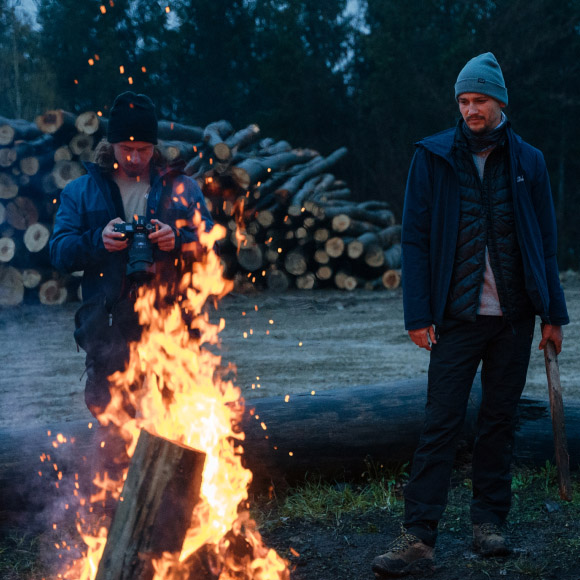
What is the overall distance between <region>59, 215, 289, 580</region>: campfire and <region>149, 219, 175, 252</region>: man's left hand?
22 centimetres

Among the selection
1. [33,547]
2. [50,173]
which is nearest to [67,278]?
[50,173]


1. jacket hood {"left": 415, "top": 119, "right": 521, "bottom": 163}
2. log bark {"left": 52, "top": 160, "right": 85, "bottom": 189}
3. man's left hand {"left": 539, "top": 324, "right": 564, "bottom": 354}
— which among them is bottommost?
man's left hand {"left": 539, "top": 324, "right": 564, "bottom": 354}

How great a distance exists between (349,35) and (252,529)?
2368 centimetres

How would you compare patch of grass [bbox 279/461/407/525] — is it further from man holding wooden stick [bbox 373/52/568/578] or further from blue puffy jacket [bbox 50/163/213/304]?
blue puffy jacket [bbox 50/163/213/304]

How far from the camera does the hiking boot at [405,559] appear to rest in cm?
311

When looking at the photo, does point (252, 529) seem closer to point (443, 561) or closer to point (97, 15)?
point (443, 561)

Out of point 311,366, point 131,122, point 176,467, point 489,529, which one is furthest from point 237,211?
point 176,467

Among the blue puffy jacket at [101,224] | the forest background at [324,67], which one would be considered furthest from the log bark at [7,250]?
the forest background at [324,67]

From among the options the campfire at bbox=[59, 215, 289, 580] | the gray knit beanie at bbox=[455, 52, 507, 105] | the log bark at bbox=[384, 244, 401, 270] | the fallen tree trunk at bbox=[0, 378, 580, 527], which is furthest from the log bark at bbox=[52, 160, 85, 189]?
the gray knit beanie at bbox=[455, 52, 507, 105]

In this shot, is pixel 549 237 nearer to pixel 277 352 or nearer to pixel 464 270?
pixel 464 270

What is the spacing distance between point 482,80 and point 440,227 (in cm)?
67

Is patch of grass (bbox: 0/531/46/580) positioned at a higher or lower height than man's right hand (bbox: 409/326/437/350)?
lower

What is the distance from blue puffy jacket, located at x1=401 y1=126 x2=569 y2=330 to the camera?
125 inches

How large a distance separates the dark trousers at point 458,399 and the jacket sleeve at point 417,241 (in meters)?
0.17
